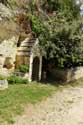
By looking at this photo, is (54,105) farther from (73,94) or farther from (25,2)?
(25,2)

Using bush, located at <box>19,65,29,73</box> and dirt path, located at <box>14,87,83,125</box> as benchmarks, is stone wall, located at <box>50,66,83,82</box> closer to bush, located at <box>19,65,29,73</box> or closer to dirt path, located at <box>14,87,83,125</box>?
bush, located at <box>19,65,29,73</box>

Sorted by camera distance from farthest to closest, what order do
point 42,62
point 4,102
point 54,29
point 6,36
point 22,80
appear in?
point 42,62
point 54,29
point 6,36
point 22,80
point 4,102

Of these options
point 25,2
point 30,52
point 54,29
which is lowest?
point 30,52

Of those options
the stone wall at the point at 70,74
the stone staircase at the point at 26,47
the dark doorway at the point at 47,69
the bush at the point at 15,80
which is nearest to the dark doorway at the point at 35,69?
the dark doorway at the point at 47,69

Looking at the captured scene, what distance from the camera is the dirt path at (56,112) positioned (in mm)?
9703

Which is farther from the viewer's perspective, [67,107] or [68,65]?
[68,65]

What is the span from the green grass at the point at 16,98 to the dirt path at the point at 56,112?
38cm

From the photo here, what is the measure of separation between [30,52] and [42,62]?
3.20 meters

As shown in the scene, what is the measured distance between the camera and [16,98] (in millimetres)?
12531

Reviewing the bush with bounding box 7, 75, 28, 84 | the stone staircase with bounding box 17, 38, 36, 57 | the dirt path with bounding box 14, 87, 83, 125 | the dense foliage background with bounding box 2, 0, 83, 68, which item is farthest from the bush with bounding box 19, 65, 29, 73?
the dirt path with bounding box 14, 87, 83, 125

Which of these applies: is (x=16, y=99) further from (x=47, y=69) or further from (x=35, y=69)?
(x=47, y=69)

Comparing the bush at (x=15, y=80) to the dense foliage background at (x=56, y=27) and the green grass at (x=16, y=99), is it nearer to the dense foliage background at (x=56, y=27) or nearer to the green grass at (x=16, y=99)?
the green grass at (x=16, y=99)

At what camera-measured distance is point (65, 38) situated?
67.3 feet

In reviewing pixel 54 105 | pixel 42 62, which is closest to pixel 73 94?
pixel 54 105
